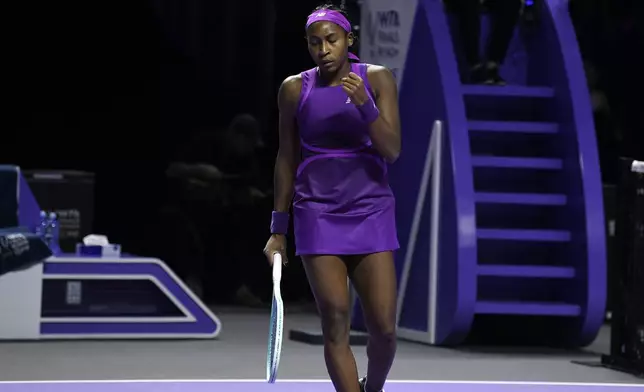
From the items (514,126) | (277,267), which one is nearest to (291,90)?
(277,267)

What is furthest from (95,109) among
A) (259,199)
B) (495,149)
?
(495,149)

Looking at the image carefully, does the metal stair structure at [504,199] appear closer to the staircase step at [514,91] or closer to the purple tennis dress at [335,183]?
the staircase step at [514,91]

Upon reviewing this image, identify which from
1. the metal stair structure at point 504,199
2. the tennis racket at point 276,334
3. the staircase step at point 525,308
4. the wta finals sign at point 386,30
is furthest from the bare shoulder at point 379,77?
the wta finals sign at point 386,30

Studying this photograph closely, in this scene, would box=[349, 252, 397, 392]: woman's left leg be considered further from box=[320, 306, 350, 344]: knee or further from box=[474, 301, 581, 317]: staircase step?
box=[474, 301, 581, 317]: staircase step

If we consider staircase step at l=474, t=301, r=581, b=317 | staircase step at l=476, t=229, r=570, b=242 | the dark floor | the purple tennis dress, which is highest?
the purple tennis dress

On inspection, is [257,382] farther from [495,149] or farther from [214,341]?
[495,149]

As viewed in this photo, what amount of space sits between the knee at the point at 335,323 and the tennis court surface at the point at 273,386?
1.47 metres

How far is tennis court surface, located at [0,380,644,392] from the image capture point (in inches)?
241

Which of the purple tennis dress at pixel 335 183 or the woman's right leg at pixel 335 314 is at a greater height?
the purple tennis dress at pixel 335 183

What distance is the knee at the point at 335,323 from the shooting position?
15.1ft

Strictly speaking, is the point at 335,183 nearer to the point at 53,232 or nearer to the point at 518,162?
the point at 518,162

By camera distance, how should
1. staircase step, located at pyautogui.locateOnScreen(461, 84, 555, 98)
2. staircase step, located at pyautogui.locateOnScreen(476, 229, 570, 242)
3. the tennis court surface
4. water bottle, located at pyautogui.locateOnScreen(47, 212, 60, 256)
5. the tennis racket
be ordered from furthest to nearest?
water bottle, located at pyautogui.locateOnScreen(47, 212, 60, 256) < staircase step, located at pyautogui.locateOnScreen(461, 84, 555, 98) < staircase step, located at pyautogui.locateOnScreen(476, 229, 570, 242) < the tennis court surface < the tennis racket

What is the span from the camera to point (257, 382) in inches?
253

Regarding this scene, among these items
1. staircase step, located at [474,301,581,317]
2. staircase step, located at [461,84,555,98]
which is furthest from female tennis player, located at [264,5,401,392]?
staircase step, located at [461,84,555,98]
